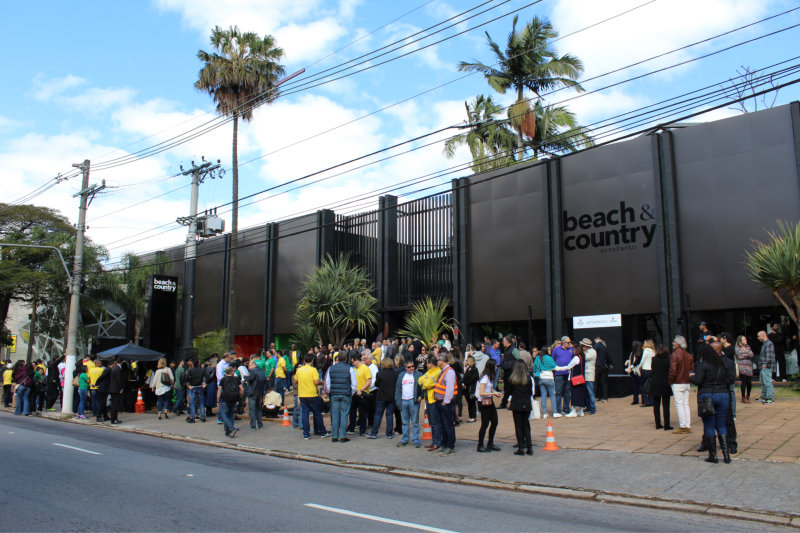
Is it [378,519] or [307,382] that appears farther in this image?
[307,382]

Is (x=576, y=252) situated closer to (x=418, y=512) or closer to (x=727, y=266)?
(x=727, y=266)

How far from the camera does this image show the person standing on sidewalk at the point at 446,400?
37.4 ft

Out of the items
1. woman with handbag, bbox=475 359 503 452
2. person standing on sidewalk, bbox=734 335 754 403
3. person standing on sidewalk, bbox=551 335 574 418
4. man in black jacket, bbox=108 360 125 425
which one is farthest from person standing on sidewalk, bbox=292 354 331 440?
person standing on sidewalk, bbox=734 335 754 403

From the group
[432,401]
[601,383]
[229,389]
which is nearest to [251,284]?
[229,389]

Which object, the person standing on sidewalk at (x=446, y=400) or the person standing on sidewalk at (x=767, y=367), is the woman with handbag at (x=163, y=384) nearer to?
the person standing on sidewalk at (x=446, y=400)

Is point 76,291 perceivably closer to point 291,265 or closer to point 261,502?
point 291,265

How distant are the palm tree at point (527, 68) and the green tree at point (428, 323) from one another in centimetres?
874

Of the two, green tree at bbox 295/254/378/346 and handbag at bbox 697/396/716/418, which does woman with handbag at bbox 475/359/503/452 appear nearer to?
handbag at bbox 697/396/716/418

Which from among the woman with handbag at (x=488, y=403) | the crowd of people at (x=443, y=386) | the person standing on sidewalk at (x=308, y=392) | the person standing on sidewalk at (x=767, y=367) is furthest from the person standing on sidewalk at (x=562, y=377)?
the person standing on sidewalk at (x=308, y=392)

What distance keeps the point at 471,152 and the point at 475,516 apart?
24865 millimetres

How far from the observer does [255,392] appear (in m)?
15.5

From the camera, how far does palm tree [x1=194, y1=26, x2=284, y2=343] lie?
97.6 feet

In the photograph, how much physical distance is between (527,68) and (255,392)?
19690mm

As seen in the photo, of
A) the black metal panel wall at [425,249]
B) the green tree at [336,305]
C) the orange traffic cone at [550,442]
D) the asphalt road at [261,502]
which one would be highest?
the black metal panel wall at [425,249]
